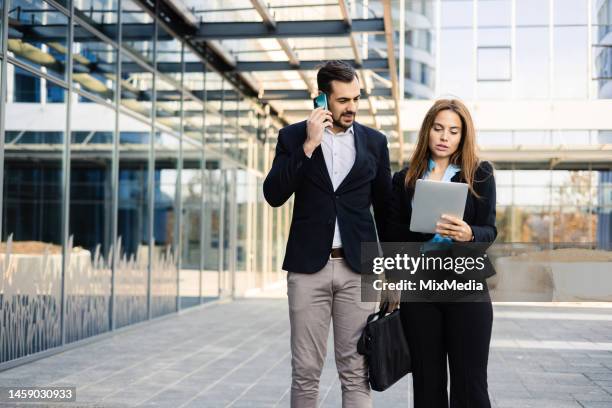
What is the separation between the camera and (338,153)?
345 cm

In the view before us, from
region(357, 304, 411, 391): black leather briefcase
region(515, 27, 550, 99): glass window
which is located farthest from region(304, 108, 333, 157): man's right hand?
region(515, 27, 550, 99): glass window

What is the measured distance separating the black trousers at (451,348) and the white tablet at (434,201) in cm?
35

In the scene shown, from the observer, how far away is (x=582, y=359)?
791 cm

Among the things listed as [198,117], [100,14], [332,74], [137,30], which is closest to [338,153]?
[332,74]

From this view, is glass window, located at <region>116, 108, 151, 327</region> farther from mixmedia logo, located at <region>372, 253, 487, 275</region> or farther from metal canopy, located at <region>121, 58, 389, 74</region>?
mixmedia logo, located at <region>372, 253, 487, 275</region>

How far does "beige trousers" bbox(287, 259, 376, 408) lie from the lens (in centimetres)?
332

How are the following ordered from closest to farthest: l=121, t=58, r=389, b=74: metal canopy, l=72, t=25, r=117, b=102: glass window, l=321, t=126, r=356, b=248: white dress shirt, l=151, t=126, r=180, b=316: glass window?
1. l=321, t=126, r=356, b=248: white dress shirt
2. l=72, t=25, r=117, b=102: glass window
3. l=151, t=126, r=180, b=316: glass window
4. l=121, t=58, r=389, b=74: metal canopy

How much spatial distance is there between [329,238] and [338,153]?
376 millimetres

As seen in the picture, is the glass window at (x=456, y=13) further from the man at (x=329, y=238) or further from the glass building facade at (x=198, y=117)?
the man at (x=329, y=238)

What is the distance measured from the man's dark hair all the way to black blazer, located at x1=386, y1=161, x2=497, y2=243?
1.70 feet

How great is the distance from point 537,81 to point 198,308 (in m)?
14.4

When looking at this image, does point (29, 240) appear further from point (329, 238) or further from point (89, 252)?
point (329, 238)

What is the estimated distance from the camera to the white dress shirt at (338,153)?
343 cm

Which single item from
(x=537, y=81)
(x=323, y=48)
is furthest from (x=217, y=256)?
(x=537, y=81)
